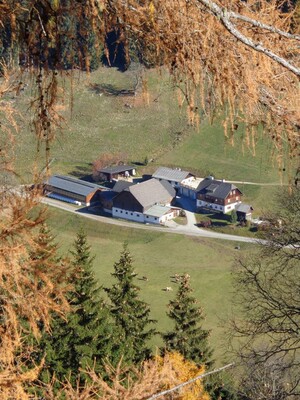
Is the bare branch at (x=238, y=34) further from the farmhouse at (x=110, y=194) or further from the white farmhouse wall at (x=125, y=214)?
the farmhouse at (x=110, y=194)

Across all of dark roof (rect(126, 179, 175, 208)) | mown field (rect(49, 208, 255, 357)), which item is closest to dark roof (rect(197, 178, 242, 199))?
dark roof (rect(126, 179, 175, 208))

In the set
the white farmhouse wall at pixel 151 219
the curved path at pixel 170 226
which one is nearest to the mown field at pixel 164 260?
the curved path at pixel 170 226

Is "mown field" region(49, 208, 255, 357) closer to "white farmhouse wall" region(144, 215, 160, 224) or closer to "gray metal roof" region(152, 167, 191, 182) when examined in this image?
"white farmhouse wall" region(144, 215, 160, 224)

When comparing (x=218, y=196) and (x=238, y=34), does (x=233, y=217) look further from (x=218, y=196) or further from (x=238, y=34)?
(x=238, y=34)

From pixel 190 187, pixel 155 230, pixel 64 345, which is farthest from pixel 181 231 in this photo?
pixel 64 345

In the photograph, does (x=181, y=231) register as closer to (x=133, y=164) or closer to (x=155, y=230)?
(x=155, y=230)
